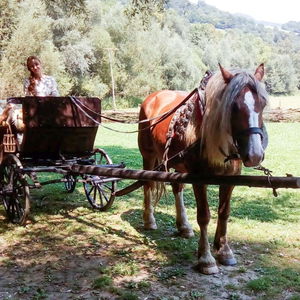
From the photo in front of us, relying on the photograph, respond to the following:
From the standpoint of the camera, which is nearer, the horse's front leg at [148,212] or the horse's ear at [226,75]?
the horse's ear at [226,75]

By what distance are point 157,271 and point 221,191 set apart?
1026 mm

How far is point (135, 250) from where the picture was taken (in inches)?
188

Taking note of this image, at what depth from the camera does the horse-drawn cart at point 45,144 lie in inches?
213

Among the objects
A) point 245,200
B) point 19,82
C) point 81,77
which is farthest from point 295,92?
point 245,200

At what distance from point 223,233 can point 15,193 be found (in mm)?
2852

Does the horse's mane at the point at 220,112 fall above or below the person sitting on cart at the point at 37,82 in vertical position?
below

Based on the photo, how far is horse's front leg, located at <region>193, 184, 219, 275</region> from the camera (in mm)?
4133

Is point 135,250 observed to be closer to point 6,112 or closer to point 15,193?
point 15,193

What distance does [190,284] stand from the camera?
3.89 meters

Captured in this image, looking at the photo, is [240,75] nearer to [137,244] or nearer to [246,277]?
[246,277]

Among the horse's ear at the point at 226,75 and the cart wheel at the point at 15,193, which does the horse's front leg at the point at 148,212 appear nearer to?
the cart wheel at the point at 15,193

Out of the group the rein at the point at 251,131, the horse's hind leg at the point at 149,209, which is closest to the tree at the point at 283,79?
the horse's hind leg at the point at 149,209

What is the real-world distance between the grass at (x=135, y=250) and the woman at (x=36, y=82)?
1.78 meters

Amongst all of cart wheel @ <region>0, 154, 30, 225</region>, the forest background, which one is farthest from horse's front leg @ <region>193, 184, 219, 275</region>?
the forest background
